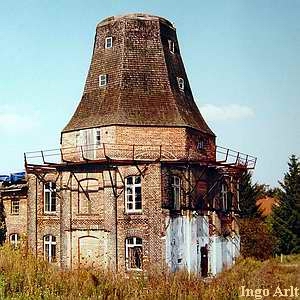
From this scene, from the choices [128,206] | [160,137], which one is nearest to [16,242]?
[128,206]

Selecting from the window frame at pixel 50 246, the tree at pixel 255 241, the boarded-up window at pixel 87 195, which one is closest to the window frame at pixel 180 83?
the boarded-up window at pixel 87 195

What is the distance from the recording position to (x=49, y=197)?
104ft

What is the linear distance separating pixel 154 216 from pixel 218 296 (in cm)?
1213

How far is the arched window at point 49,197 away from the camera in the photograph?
31.7 meters

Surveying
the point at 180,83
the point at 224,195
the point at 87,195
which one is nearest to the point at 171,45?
the point at 180,83

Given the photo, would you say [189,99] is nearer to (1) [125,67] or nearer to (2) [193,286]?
(1) [125,67]

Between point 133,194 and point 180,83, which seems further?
point 180,83

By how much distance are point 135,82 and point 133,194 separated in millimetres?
6619

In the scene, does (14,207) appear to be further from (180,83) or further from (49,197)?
(180,83)

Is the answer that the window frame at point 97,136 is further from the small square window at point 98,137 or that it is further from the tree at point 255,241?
the tree at point 255,241

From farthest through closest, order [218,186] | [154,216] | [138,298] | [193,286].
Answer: [218,186], [154,216], [193,286], [138,298]

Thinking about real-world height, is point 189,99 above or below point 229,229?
above

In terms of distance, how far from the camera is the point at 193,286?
17250 mm

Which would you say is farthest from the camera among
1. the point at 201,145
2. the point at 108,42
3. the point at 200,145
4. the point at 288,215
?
the point at 288,215
